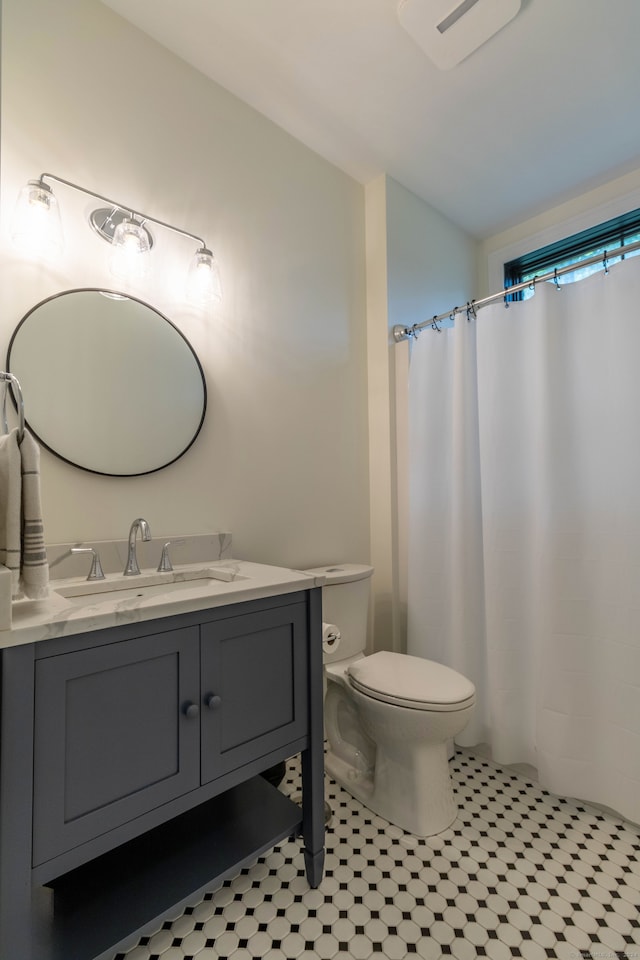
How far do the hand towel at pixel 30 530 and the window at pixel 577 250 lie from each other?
198cm

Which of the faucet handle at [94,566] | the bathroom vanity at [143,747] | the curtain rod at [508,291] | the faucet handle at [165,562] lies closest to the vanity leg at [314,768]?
the bathroom vanity at [143,747]

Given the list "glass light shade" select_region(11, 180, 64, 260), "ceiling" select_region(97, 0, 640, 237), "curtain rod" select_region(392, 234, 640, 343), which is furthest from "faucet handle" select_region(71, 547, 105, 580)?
→ "ceiling" select_region(97, 0, 640, 237)

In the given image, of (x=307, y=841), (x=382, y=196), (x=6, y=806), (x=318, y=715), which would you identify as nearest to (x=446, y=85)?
(x=382, y=196)

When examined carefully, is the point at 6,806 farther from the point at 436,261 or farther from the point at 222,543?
the point at 436,261

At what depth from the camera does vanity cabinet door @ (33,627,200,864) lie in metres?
0.80

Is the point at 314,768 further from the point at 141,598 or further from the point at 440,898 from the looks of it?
the point at 141,598

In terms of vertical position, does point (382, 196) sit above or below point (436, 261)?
above

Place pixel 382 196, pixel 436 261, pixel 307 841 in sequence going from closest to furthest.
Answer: pixel 307 841
pixel 382 196
pixel 436 261

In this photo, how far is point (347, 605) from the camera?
1713mm

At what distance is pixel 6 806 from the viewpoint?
0.74m

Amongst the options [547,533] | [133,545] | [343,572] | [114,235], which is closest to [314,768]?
[343,572]

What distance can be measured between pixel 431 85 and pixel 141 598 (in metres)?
2.03

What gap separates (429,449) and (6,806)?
1744mm

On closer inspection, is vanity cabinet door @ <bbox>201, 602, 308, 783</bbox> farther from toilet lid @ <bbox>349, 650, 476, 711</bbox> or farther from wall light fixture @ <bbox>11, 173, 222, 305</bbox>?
wall light fixture @ <bbox>11, 173, 222, 305</bbox>
